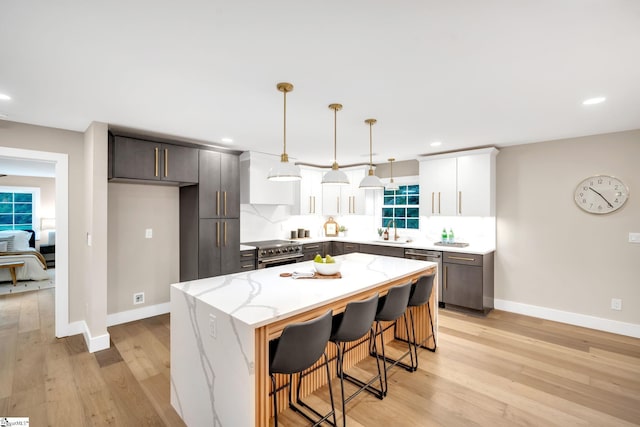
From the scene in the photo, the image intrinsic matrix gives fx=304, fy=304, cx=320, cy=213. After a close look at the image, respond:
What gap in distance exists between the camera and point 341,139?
12.7ft

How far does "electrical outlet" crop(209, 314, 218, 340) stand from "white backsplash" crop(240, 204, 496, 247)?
321 centimetres

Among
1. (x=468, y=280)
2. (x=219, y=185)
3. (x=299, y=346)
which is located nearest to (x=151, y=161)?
(x=219, y=185)

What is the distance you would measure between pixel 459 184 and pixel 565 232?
1.42 metres

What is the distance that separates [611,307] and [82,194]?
6.41m

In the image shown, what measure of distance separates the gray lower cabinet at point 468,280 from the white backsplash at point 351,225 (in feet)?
1.45

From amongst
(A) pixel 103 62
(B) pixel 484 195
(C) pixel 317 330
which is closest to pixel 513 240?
(B) pixel 484 195

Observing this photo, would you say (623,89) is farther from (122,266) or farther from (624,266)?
(122,266)

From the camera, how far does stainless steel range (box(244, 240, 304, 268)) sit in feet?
14.8

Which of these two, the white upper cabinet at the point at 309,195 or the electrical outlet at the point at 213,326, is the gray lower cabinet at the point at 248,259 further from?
the electrical outlet at the point at 213,326

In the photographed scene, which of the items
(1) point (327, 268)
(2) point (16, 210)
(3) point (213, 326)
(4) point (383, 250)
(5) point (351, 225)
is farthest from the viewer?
(2) point (16, 210)

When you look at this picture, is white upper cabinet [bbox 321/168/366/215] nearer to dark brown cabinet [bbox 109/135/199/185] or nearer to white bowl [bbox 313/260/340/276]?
dark brown cabinet [bbox 109/135/199/185]

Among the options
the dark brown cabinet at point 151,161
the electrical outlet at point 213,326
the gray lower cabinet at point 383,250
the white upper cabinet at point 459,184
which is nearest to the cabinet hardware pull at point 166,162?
the dark brown cabinet at point 151,161

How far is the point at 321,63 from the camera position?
6.32 ft

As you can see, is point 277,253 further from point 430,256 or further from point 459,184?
point 459,184
